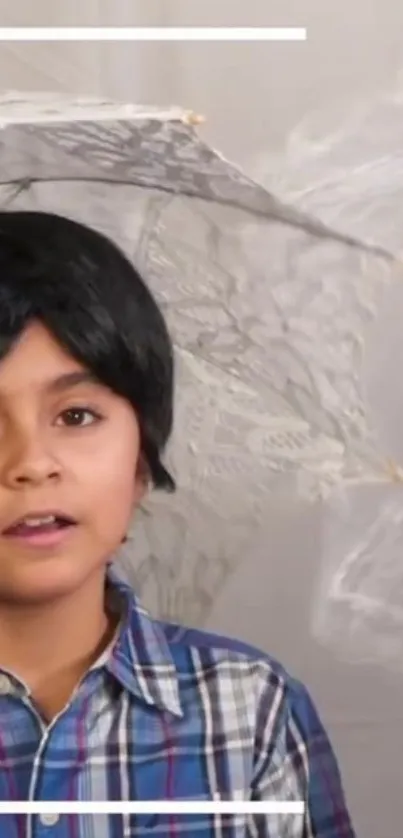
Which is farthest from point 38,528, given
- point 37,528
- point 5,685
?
point 5,685

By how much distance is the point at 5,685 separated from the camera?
2.64 feet

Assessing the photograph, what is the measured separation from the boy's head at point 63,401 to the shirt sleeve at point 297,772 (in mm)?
155

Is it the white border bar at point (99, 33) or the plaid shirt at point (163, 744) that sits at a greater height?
the white border bar at point (99, 33)

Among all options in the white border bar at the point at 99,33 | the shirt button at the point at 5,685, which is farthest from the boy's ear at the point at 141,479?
the white border bar at the point at 99,33

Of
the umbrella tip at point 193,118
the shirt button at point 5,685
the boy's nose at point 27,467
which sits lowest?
the shirt button at point 5,685

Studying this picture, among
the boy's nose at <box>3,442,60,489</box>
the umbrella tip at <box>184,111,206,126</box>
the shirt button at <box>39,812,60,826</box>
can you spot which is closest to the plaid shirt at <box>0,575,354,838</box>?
the shirt button at <box>39,812,60,826</box>

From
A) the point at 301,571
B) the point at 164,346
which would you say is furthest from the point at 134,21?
the point at 301,571

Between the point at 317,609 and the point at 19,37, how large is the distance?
0.42 meters

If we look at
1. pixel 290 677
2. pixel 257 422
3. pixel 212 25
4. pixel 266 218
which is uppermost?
pixel 212 25

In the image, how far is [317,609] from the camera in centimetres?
86

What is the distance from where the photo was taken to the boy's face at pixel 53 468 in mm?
769

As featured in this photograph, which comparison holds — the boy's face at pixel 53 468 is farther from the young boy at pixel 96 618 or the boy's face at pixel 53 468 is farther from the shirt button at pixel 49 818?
the shirt button at pixel 49 818

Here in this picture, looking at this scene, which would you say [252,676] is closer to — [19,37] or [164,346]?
[164,346]

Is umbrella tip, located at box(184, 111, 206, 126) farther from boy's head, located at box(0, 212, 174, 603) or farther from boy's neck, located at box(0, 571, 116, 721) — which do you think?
boy's neck, located at box(0, 571, 116, 721)
